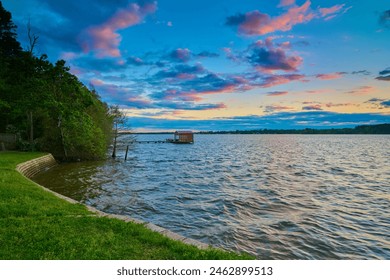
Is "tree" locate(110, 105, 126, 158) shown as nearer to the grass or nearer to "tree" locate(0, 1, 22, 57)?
"tree" locate(0, 1, 22, 57)

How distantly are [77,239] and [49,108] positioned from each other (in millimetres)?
32384

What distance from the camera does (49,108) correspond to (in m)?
33.9

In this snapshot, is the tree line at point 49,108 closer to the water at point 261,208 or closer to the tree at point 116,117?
the tree at point 116,117

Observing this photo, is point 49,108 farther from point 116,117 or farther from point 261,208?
point 261,208

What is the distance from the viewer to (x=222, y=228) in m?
12.4

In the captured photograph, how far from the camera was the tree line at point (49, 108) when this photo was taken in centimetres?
3247

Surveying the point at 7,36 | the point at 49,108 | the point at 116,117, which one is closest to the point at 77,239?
the point at 49,108

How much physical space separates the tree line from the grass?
84.4 feet

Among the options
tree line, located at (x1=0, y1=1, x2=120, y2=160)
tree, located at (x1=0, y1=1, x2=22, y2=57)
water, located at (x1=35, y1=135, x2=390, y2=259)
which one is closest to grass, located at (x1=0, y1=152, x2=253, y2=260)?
water, located at (x1=35, y1=135, x2=390, y2=259)

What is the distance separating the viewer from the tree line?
107 feet

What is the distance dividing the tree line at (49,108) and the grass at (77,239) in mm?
25733
